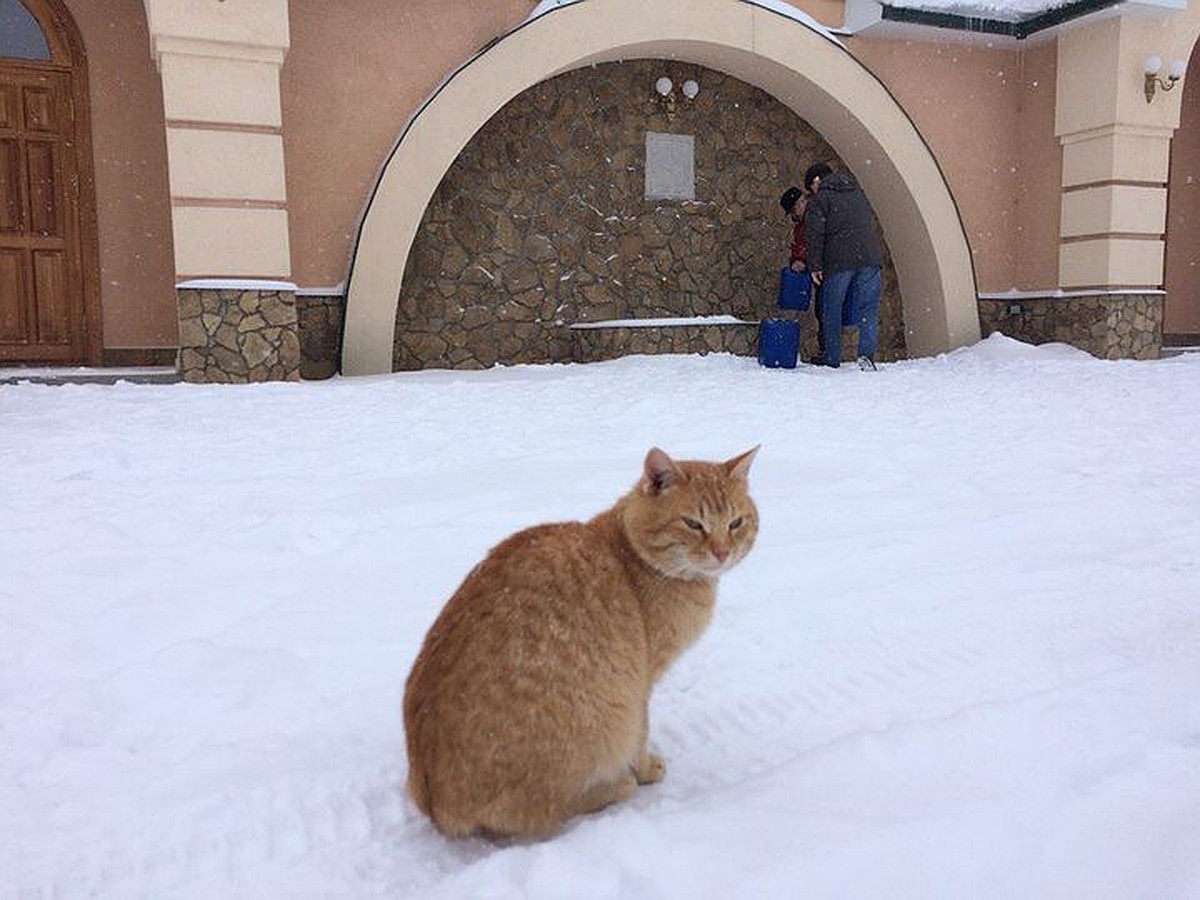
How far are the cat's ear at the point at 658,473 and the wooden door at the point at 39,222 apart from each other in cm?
824

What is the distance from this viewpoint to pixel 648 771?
1.78 m

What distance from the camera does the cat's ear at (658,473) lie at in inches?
68.3

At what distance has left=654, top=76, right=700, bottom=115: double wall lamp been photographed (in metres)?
9.95

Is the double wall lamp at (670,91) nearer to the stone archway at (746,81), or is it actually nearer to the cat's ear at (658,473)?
the stone archway at (746,81)

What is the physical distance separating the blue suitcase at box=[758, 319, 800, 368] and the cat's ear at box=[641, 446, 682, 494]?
6.71m

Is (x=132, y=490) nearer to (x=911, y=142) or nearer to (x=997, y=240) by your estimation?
(x=911, y=142)

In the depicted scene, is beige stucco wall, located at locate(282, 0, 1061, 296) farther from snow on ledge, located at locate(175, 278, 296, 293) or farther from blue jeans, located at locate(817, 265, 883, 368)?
blue jeans, located at locate(817, 265, 883, 368)

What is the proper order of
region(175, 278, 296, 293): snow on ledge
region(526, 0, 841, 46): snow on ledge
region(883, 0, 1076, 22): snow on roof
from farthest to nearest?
region(883, 0, 1076, 22): snow on roof, region(526, 0, 841, 46): snow on ledge, region(175, 278, 296, 293): snow on ledge

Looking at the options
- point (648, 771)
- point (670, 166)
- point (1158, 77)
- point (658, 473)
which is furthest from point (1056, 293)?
point (648, 771)

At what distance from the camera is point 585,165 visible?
391 inches

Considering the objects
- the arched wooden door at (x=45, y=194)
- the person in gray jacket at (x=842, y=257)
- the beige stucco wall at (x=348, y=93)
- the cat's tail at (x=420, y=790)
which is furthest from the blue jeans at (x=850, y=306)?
the cat's tail at (x=420, y=790)

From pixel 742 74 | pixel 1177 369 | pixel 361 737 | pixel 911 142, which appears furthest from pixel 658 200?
pixel 361 737

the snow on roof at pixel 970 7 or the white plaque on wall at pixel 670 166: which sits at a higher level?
the snow on roof at pixel 970 7

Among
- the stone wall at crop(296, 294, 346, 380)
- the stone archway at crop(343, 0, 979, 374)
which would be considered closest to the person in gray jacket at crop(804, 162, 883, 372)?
the stone archway at crop(343, 0, 979, 374)
